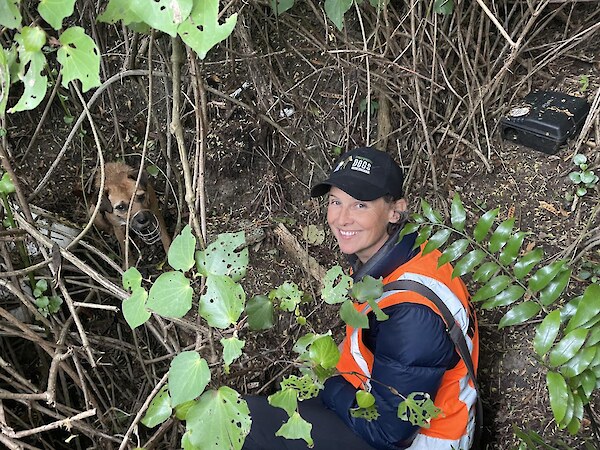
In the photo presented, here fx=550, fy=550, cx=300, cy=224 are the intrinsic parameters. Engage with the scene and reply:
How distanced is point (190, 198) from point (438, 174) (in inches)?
90.9

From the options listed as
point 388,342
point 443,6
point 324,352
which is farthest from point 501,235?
point 443,6

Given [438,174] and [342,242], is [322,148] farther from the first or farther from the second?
[342,242]

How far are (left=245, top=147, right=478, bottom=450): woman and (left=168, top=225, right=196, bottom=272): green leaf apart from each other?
3.04 feet

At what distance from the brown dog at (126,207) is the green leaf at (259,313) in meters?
1.86

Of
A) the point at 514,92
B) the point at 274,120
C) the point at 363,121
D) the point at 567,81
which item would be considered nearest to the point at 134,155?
the point at 274,120

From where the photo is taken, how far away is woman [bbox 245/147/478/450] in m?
2.19

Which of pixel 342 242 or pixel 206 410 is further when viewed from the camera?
pixel 342 242

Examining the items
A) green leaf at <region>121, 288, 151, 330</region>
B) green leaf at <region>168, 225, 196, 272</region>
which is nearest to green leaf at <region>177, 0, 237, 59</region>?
green leaf at <region>168, 225, 196, 272</region>

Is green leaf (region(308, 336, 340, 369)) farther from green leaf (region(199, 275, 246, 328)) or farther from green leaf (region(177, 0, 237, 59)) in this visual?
green leaf (region(177, 0, 237, 59))

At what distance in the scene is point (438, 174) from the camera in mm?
3643

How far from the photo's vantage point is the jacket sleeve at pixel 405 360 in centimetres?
216

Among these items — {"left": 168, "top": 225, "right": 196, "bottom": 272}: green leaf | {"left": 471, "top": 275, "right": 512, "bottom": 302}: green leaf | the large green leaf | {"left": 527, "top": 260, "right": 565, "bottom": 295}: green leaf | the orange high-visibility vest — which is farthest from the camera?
the orange high-visibility vest

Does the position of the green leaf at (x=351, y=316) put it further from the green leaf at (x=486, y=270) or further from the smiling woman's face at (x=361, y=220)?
the smiling woman's face at (x=361, y=220)

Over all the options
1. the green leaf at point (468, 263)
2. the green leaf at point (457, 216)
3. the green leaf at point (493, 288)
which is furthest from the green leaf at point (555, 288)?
the green leaf at point (457, 216)
